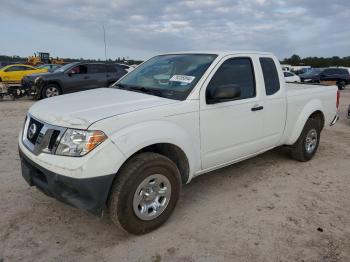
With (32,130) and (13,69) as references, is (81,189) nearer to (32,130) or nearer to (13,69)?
(32,130)

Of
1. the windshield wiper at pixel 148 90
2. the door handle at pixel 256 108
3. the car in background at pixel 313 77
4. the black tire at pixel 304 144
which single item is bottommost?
the black tire at pixel 304 144

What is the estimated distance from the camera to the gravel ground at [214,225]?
2.98 metres

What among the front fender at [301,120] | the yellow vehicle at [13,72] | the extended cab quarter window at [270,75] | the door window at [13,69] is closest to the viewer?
the extended cab quarter window at [270,75]

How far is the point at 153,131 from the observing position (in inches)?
122

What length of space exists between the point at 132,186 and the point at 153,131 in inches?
21.1

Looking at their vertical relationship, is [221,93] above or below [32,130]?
above

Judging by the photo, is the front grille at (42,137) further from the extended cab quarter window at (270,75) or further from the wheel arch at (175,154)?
the extended cab quarter window at (270,75)

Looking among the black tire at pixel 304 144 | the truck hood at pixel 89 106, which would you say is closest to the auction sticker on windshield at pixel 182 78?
the truck hood at pixel 89 106

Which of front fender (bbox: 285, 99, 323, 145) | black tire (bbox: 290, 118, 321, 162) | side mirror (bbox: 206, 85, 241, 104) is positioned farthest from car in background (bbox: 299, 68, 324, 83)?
side mirror (bbox: 206, 85, 241, 104)

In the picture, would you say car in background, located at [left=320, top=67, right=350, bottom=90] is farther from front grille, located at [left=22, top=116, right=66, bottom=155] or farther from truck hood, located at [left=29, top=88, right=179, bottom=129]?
front grille, located at [left=22, top=116, right=66, bottom=155]

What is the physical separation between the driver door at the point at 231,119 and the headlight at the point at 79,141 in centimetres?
123

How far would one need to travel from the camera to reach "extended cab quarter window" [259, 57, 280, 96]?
455 centimetres

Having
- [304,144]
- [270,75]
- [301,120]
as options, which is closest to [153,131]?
[270,75]

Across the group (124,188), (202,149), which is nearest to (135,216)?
(124,188)
